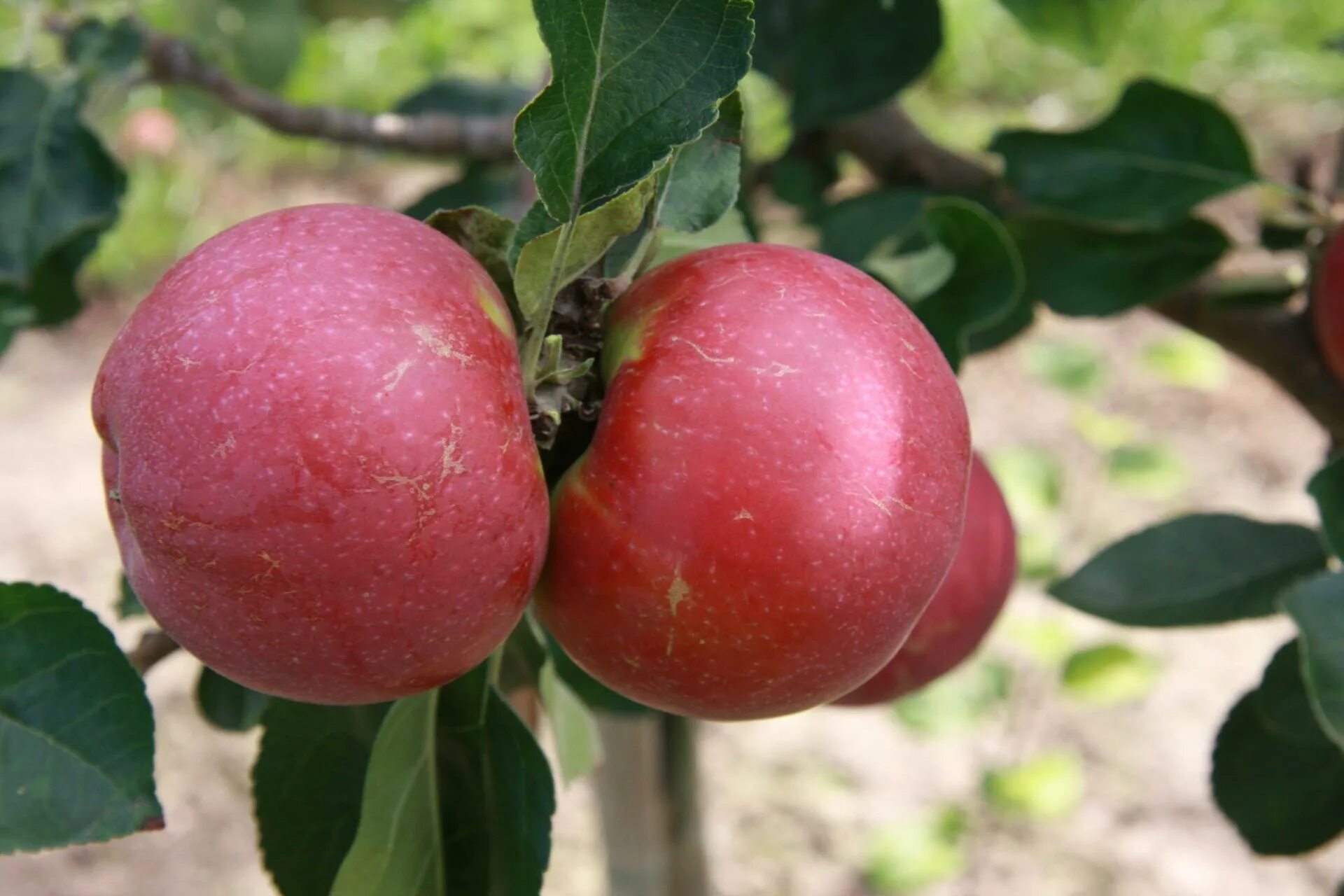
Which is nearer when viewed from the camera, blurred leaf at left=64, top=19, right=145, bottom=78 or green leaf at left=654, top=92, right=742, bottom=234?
green leaf at left=654, top=92, right=742, bottom=234

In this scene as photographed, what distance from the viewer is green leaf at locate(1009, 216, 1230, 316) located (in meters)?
0.88

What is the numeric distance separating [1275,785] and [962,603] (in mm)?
264

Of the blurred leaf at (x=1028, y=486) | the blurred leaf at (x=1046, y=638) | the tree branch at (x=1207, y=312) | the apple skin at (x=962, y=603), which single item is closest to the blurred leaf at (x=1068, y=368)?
the blurred leaf at (x=1028, y=486)

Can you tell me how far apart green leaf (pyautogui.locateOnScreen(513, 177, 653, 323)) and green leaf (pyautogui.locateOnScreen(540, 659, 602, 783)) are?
260 mm

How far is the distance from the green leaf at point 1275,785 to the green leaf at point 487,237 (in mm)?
543

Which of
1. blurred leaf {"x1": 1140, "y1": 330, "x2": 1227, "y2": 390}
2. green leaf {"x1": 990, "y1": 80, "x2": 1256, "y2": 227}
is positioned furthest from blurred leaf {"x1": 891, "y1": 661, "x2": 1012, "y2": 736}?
green leaf {"x1": 990, "y1": 80, "x2": 1256, "y2": 227}

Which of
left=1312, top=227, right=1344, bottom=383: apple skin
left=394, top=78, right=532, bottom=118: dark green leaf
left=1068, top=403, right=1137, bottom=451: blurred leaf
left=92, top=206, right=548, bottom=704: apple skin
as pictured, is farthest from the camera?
left=1068, top=403, right=1137, bottom=451: blurred leaf

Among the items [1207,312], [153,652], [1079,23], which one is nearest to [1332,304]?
[1207,312]

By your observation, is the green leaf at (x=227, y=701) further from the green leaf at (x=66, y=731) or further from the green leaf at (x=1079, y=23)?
the green leaf at (x=1079, y=23)

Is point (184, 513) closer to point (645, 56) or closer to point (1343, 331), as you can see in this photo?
point (645, 56)

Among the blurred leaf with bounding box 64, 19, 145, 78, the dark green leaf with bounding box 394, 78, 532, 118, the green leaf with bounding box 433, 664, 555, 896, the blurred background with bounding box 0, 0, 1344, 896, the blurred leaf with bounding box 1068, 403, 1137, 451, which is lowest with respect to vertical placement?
the blurred background with bounding box 0, 0, 1344, 896

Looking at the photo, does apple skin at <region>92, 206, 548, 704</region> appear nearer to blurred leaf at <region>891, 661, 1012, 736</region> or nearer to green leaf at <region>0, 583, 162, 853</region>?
green leaf at <region>0, 583, 162, 853</region>

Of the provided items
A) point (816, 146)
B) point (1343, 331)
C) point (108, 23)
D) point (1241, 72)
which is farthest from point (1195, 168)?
point (1241, 72)

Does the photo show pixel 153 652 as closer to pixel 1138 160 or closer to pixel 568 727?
pixel 568 727
